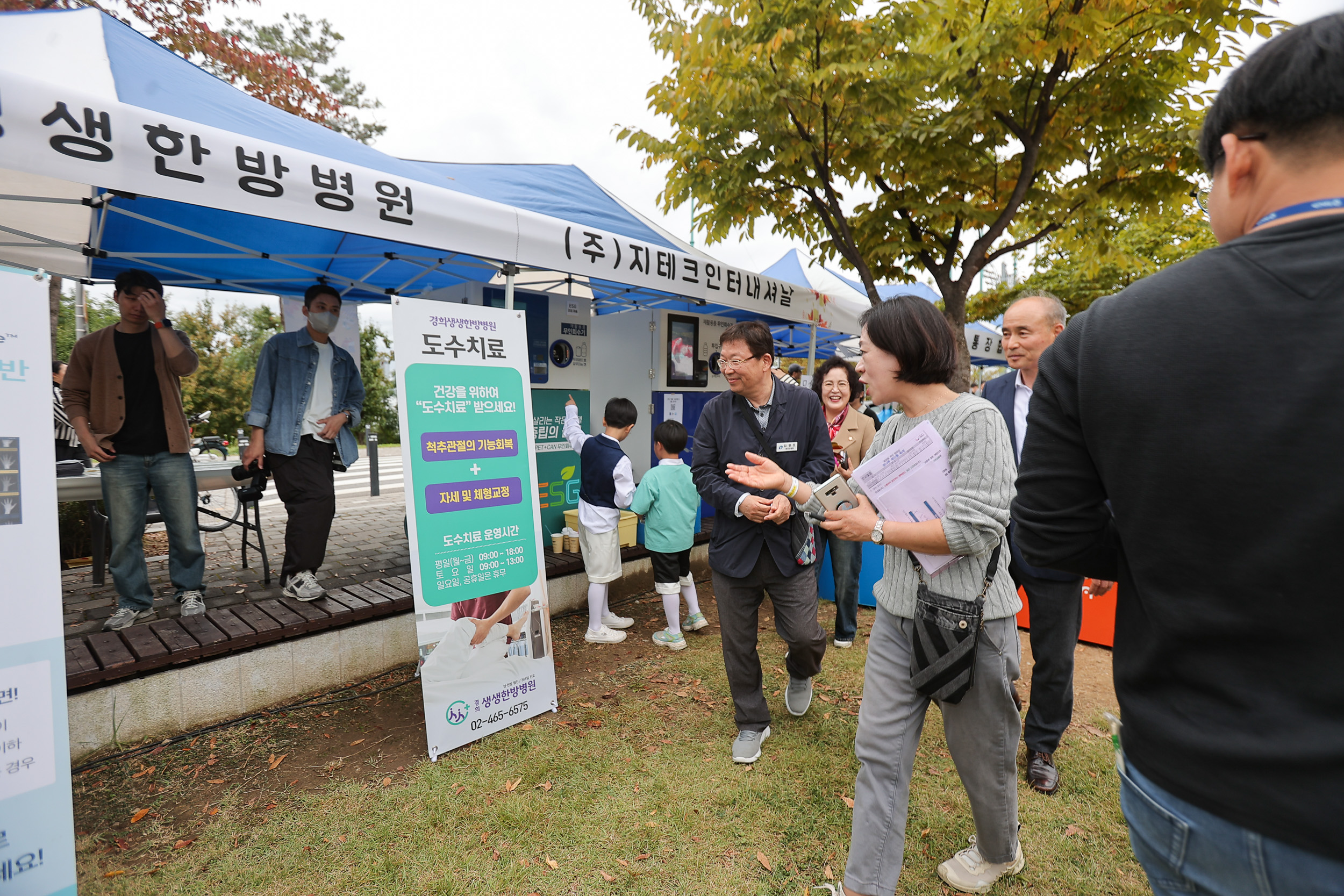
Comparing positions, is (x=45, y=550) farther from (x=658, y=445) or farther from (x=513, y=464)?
(x=658, y=445)

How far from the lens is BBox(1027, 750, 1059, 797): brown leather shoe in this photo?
2908 mm

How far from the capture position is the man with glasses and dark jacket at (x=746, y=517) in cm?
301

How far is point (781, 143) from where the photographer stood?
603 centimetres

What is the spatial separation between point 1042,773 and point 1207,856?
2.45 meters

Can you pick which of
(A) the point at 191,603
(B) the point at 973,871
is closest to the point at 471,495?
(A) the point at 191,603

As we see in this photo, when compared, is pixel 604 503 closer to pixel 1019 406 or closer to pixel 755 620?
pixel 755 620

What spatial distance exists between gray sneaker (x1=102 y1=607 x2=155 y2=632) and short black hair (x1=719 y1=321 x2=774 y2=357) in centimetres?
367

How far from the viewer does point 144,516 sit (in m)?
3.75

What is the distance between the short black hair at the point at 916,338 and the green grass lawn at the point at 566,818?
1895 mm

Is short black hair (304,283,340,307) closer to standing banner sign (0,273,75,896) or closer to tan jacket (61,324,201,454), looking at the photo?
tan jacket (61,324,201,454)

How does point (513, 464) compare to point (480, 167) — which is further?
point (480, 167)

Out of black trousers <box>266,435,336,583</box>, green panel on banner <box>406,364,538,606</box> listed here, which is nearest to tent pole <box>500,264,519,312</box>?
green panel on banner <box>406,364,538,606</box>

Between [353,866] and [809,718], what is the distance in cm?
232

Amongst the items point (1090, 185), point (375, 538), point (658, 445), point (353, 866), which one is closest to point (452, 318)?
point (658, 445)
